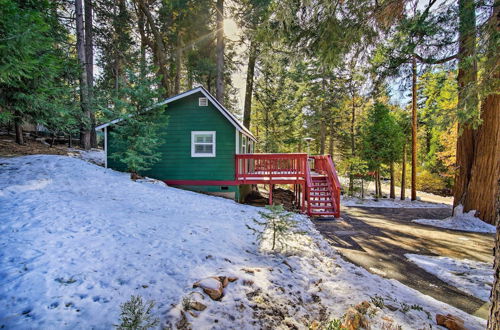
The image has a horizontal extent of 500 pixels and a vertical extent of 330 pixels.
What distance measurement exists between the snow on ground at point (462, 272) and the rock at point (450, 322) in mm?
1231

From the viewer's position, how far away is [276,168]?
9.66m

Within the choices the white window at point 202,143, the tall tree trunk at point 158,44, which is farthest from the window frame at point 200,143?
the tall tree trunk at point 158,44

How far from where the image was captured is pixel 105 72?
19016 mm

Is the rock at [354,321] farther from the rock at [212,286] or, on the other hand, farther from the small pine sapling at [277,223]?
the small pine sapling at [277,223]

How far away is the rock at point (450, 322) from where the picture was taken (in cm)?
235

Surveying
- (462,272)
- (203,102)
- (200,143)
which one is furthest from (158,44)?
(462,272)

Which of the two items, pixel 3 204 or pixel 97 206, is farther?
pixel 97 206

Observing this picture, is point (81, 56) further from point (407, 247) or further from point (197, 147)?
point (407, 247)

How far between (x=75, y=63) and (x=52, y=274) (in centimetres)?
1030

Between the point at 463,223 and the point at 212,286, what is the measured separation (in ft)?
31.0

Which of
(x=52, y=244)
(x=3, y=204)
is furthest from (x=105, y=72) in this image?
(x=52, y=244)

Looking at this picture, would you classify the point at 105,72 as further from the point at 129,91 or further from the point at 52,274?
the point at 52,274

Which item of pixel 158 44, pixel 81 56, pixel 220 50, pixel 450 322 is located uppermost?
pixel 158 44

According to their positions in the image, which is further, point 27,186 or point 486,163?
point 486,163
